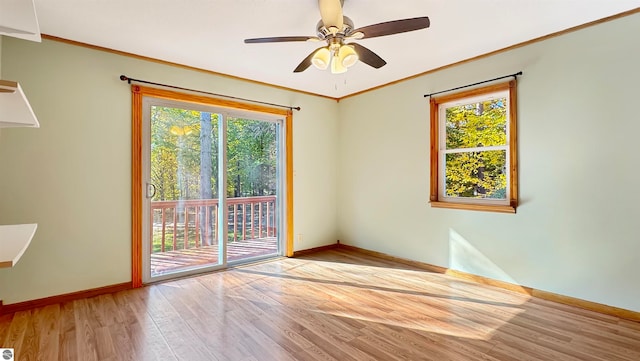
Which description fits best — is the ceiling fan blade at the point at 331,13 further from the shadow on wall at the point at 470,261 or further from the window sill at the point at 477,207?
the shadow on wall at the point at 470,261

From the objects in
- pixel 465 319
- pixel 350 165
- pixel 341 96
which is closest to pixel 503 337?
pixel 465 319

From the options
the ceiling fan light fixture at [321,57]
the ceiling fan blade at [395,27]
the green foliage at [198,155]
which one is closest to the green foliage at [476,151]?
the ceiling fan blade at [395,27]

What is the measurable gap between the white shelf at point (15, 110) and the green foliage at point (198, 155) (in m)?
2.33

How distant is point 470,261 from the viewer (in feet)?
11.6

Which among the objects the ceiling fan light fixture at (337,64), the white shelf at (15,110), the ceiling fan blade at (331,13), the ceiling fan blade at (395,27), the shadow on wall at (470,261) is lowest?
→ the shadow on wall at (470,261)

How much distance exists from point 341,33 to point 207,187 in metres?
2.52

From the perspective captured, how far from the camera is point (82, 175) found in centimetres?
304

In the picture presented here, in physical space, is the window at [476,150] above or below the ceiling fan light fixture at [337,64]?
below

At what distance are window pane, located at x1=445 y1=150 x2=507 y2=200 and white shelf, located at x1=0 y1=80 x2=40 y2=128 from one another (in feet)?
12.4

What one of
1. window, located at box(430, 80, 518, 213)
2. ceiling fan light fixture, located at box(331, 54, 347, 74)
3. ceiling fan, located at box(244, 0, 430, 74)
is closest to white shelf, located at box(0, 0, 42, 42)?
ceiling fan, located at box(244, 0, 430, 74)

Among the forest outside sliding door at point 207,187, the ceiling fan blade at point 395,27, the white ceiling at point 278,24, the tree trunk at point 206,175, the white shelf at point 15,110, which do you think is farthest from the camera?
the tree trunk at point 206,175

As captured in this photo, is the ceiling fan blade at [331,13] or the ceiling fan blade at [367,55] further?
the ceiling fan blade at [367,55]

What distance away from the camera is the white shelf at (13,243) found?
942 mm

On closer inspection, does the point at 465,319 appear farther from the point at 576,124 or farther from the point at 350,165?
the point at 350,165
